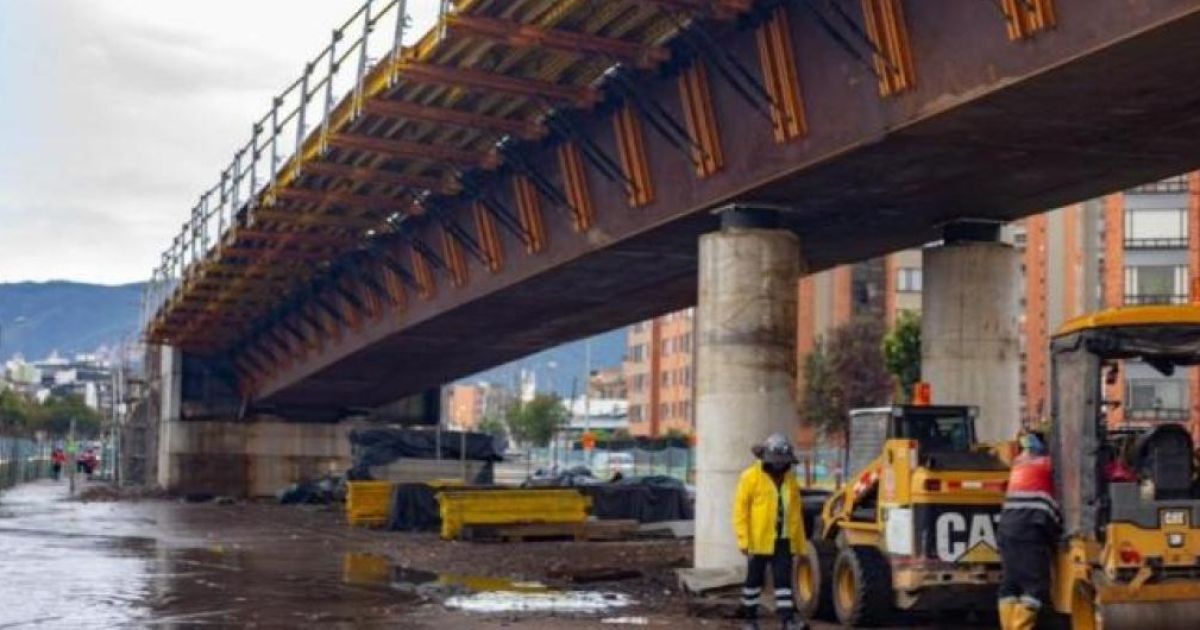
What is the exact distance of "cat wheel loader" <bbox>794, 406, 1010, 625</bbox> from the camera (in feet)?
44.1

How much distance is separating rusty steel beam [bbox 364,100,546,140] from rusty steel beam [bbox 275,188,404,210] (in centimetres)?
588

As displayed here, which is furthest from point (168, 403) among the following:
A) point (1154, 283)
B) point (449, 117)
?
point (1154, 283)

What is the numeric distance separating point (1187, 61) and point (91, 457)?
67945mm

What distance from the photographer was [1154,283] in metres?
64.5

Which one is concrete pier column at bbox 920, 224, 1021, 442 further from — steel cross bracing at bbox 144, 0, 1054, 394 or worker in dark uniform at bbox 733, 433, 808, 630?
worker in dark uniform at bbox 733, 433, 808, 630

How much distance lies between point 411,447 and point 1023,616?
33082 mm

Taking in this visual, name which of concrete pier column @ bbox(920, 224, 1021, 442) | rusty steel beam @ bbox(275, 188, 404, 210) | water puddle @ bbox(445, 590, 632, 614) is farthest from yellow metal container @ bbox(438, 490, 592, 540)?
concrete pier column @ bbox(920, 224, 1021, 442)

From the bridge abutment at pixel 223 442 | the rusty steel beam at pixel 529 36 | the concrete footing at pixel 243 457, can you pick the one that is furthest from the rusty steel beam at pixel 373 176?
the bridge abutment at pixel 223 442

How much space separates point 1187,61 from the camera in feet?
39.6

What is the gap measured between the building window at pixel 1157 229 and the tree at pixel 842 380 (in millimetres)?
12718

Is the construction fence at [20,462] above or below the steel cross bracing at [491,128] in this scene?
below

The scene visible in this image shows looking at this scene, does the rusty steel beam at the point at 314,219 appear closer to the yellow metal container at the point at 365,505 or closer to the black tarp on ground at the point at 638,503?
the yellow metal container at the point at 365,505

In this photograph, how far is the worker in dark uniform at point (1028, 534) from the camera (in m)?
11.9

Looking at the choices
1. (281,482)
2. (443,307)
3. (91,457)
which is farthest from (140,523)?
(91,457)
